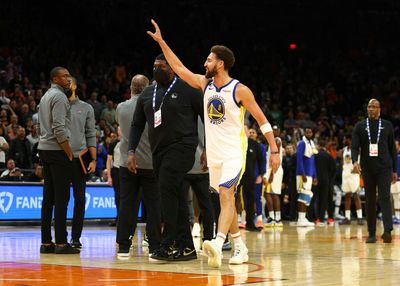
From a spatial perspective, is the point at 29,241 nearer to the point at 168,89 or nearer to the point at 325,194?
the point at 168,89

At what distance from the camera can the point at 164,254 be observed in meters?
8.62

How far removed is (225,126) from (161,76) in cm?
97

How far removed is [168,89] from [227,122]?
2.81 feet

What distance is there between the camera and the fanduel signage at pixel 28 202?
16.4 meters

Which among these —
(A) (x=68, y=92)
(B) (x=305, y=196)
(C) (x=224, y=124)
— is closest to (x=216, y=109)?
(C) (x=224, y=124)

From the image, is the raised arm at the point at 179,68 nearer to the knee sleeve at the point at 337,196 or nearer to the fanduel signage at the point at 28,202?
the fanduel signage at the point at 28,202

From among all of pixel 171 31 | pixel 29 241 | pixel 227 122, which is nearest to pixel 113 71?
pixel 171 31

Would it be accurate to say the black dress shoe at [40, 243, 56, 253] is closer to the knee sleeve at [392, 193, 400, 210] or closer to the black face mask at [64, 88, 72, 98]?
the black face mask at [64, 88, 72, 98]

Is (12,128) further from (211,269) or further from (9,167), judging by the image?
(211,269)

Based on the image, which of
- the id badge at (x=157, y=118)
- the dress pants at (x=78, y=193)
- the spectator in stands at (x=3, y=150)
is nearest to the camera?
the id badge at (x=157, y=118)

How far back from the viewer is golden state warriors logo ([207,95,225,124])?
838 cm

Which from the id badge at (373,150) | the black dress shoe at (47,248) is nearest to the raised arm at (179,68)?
the black dress shoe at (47,248)

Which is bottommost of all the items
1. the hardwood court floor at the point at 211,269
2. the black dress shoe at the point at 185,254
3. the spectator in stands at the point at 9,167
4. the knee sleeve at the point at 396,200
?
the hardwood court floor at the point at 211,269

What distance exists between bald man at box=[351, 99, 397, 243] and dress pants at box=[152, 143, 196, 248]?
4.25m
